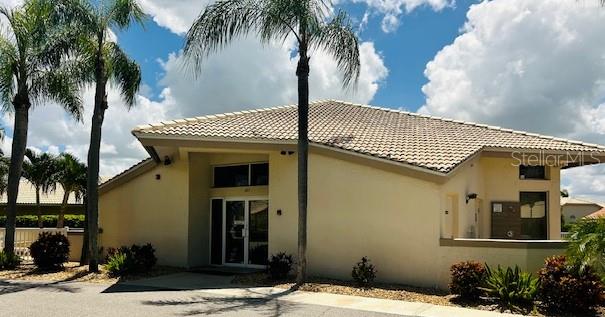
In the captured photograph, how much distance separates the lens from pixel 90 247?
16.2 m

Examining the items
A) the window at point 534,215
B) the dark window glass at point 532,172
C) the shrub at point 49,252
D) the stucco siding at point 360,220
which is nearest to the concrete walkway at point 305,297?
the stucco siding at point 360,220

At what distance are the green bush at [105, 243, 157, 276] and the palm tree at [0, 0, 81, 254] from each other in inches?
176

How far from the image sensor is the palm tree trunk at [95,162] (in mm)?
16281

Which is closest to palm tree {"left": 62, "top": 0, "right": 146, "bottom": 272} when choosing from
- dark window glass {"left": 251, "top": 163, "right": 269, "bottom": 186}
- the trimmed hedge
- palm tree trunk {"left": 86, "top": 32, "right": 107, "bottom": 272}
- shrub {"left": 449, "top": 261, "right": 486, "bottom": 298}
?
palm tree trunk {"left": 86, "top": 32, "right": 107, "bottom": 272}

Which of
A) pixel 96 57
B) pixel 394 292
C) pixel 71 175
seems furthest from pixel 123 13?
pixel 71 175

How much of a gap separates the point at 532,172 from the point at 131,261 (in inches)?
530

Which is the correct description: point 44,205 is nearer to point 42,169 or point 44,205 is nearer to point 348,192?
point 42,169

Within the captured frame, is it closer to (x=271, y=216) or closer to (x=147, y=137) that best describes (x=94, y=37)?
(x=147, y=137)

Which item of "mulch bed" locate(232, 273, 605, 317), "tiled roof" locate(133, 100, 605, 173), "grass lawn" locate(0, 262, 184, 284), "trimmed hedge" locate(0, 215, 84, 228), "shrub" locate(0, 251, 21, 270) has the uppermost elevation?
"tiled roof" locate(133, 100, 605, 173)

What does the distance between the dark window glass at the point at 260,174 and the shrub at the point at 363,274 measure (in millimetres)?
4741

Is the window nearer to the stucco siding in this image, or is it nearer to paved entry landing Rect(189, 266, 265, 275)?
the stucco siding

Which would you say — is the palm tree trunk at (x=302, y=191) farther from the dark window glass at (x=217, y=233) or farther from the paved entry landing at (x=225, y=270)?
the dark window glass at (x=217, y=233)

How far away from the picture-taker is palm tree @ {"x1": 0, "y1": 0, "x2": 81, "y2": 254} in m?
16.2

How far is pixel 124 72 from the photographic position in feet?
57.9
